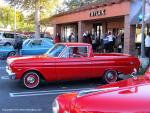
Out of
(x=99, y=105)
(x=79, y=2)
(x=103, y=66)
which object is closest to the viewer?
(x=99, y=105)

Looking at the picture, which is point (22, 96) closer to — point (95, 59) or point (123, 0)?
point (95, 59)

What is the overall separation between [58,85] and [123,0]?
10177 mm

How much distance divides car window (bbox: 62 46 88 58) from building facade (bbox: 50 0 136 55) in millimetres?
8979

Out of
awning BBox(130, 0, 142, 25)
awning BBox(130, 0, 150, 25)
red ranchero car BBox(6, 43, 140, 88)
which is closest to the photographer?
red ranchero car BBox(6, 43, 140, 88)

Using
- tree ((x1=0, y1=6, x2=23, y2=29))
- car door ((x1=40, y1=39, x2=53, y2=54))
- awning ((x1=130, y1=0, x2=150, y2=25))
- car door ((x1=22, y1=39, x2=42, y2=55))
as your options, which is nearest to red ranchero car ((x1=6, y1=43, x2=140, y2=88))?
awning ((x1=130, y1=0, x2=150, y2=25))

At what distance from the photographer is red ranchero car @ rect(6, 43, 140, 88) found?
11.0 metres

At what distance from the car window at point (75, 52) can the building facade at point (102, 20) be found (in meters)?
8.98

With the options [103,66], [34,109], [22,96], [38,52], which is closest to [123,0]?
[38,52]

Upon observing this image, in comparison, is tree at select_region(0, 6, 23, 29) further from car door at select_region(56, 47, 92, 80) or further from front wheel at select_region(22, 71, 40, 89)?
front wheel at select_region(22, 71, 40, 89)

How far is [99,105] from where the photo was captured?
2949 mm

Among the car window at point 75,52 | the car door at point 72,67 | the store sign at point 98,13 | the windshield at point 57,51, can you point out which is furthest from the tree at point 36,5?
the car door at point 72,67

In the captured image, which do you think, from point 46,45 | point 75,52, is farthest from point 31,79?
point 46,45

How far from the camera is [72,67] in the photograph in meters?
11.3

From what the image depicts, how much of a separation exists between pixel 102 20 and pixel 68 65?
1809 centimetres
